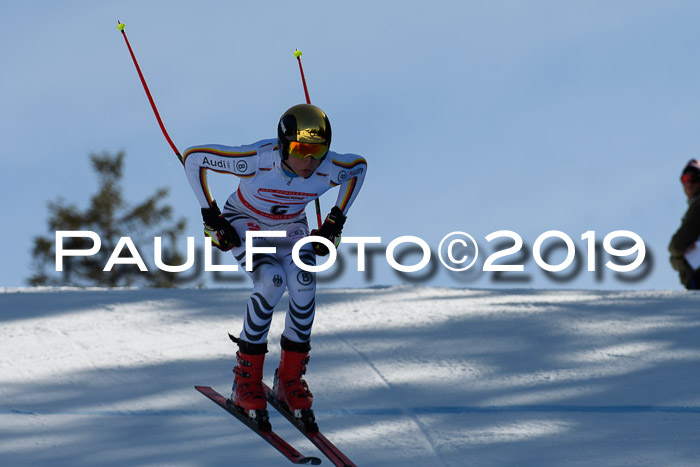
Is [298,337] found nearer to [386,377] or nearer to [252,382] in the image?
[252,382]

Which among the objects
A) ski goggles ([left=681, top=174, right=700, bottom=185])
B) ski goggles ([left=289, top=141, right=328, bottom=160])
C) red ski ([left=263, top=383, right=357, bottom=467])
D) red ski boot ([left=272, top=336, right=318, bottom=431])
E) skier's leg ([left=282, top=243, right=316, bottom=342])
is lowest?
red ski ([left=263, top=383, right=357, bottom=467])

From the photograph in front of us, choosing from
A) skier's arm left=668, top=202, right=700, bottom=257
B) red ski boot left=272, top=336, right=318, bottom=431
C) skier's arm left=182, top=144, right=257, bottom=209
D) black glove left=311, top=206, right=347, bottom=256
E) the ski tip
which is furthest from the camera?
skier's arm left=668, top=202, right=700, bottom=257

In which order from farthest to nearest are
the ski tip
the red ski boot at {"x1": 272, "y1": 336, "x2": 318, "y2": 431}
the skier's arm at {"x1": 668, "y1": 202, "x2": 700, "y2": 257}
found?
the skier's arm at {"x1": 668, "y1": 202, "x2": 700, "y2": 257}, the red ski boot at {"x1": 272, "y1": 336, "x2": 318, "y2": 431}, the ski tip

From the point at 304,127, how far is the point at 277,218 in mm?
620

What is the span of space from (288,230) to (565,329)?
3.66 m

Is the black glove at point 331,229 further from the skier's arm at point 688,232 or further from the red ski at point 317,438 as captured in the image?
the skier's arm at point 688,232

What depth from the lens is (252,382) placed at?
5.31 meters

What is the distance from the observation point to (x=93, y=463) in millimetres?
5078

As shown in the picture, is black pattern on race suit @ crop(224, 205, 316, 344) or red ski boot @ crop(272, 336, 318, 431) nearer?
black pattern on race suit @ crop(224, 205, 316, 344)

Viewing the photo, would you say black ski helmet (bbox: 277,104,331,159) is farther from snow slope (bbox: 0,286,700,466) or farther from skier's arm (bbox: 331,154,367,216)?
A: snow slope (bbox: 0,286,700,466)

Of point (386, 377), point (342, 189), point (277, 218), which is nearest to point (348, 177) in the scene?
point (342, 189)

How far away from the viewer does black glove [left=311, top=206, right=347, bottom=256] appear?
520 cm

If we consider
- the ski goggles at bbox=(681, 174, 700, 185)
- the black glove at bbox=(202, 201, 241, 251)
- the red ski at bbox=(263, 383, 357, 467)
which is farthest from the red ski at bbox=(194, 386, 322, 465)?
the ski goggles at bbox=(681, 174, 700, 185)

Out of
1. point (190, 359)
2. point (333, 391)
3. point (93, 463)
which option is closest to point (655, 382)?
point (333, 391)
